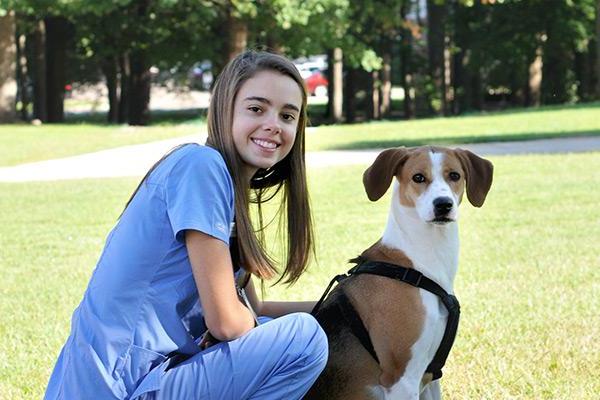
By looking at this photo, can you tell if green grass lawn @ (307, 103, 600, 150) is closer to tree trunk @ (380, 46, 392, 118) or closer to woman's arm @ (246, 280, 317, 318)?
tree trunk @ (380, 46, 392, 118)

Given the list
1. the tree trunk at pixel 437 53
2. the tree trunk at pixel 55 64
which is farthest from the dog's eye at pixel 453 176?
the tree trunk at pixel 437 53

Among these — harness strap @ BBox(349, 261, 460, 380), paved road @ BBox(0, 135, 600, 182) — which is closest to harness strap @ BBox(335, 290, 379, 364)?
harness strap @ BBox(349, 261, 460, 380)

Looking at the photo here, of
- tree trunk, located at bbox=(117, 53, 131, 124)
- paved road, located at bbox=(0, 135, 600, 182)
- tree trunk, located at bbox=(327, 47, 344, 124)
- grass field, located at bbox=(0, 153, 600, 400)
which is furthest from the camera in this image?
tree trunk, located at bbox=(117, 53, 131, 124)

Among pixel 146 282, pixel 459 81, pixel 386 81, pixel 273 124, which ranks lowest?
pixel 146 282

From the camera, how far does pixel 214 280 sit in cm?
351

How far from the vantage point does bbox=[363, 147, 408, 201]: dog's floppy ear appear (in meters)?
4.07

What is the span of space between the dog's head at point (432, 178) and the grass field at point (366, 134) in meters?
14.7

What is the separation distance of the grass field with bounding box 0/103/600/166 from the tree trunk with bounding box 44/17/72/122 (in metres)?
9.28

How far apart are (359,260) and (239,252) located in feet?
1.92

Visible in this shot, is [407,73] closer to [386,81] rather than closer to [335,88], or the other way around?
[386,81]

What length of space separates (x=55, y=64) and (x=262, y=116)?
110ft

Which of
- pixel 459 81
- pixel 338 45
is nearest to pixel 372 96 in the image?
pixel 459 81

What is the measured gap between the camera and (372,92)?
40.3m

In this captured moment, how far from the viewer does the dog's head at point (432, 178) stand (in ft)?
12.9
